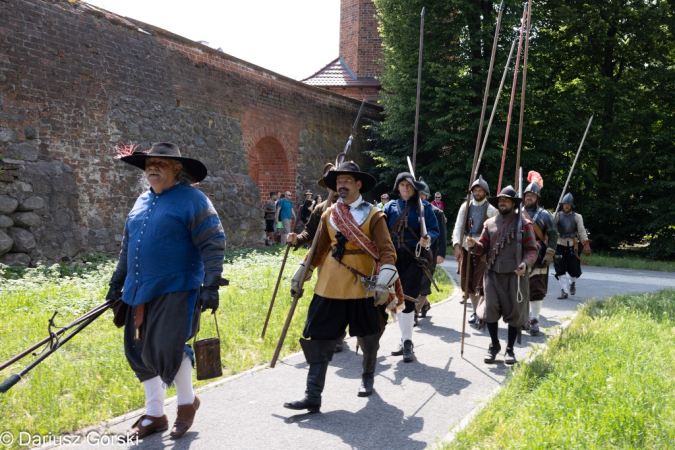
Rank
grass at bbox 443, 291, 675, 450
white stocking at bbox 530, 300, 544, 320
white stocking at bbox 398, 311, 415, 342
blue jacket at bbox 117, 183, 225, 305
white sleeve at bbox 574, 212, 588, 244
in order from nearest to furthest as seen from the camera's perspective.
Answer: grass at bbox 443, 291, 675, 450 < blue jacket at bbox 117, 183, 225, 305 < white stocking at bbox 398, 311, 415, 342 < white stocking at bbox 530, 300, 544, 320 < white sleeve at bbox 574, 212, 588, 244

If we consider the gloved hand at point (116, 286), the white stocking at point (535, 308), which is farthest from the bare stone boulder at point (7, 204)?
the white stocking at point (535, 308)

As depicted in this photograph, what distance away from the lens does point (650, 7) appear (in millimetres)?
22859

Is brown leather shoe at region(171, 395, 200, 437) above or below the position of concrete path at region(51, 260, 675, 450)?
above

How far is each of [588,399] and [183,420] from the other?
121 inches

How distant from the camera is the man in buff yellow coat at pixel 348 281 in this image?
506cm

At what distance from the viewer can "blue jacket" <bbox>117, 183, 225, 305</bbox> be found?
14.1 ft

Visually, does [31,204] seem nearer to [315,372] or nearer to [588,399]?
[315,372]

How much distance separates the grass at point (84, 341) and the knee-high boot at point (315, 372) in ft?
3.91

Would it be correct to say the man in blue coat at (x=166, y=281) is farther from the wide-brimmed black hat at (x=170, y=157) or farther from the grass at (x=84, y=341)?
the grass at (x=84, y=341)

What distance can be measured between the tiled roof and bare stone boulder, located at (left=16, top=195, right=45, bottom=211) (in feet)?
64.3

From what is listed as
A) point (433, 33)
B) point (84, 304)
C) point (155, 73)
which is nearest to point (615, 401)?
point (84, 304)

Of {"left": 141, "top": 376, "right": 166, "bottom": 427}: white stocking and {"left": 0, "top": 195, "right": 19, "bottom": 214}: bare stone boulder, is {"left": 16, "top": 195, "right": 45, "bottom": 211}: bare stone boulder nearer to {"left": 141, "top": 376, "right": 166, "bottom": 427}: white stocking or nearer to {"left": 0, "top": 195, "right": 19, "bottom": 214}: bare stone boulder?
{"left": 0, "top": 195, "right": 19, "bottom": 214}: bare stone boulder

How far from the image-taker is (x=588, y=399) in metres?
4.88

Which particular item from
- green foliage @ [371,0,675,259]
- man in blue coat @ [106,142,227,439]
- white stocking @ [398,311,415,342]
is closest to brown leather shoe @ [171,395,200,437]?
man in blue coat @ [106,142,227,439]
